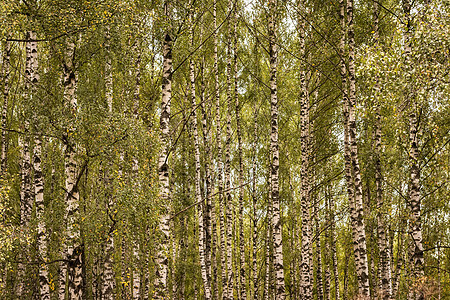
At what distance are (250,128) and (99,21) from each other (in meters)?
13.7

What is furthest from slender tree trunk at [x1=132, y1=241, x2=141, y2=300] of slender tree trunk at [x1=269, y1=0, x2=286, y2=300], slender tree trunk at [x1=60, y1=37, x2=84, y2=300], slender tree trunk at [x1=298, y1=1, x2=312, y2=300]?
slender tree trunk at [x1=298, y1=1, x2=312, y2=300]

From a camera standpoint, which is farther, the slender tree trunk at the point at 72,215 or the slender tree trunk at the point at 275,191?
the slender tree trunk at the point at 275,191

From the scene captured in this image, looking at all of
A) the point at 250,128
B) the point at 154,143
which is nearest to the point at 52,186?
the point at 154,143

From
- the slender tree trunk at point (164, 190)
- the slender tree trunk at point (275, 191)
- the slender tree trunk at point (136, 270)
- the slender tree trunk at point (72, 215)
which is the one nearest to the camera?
the slender tree trunk at point (164, 190)

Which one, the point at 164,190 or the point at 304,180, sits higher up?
the point at 304,180

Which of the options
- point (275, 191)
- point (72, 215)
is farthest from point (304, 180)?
point (72, 215)

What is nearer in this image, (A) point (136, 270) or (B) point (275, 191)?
(A) point (136, 270)

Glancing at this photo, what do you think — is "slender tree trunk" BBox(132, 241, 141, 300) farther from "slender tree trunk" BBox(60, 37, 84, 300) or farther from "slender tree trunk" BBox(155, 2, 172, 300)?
"slender tree trunk" BBox(60, 37, 84, 300)

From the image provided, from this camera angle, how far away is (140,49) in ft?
33.9

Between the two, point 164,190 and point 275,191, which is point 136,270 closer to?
point 164,190

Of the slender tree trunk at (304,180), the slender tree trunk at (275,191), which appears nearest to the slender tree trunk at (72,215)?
the slender tree trunk at (275,191)

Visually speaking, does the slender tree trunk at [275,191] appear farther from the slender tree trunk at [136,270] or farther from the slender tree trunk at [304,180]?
the slender tree trunk at [136,270]

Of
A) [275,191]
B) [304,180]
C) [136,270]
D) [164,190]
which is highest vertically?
[304,180]

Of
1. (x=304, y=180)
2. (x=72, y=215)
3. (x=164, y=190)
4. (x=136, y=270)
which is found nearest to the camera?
(x=164, y=190)
